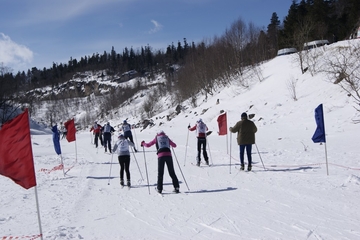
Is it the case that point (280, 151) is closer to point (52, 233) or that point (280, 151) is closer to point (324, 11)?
point (52, 233)

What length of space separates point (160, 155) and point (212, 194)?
5.76 feet

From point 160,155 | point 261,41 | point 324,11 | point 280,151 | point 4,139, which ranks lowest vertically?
point 280,151

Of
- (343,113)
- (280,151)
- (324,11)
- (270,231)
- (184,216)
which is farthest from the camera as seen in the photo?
(324,11)

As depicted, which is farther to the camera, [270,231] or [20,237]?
[20,237]

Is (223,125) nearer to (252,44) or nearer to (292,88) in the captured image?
(292,88)

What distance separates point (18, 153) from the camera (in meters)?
5.20

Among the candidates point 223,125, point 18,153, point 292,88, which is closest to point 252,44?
point 292,88

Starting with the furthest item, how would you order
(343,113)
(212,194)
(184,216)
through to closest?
(343,113)
(212,194)
(184,216)

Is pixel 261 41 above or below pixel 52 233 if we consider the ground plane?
above

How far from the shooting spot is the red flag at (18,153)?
519 centimetres

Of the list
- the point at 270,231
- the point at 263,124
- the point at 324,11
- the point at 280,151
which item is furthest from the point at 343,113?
the point at 324,11

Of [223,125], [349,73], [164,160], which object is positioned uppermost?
[349,73]

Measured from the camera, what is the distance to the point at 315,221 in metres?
5.39

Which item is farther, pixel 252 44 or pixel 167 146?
pixel 252 44
